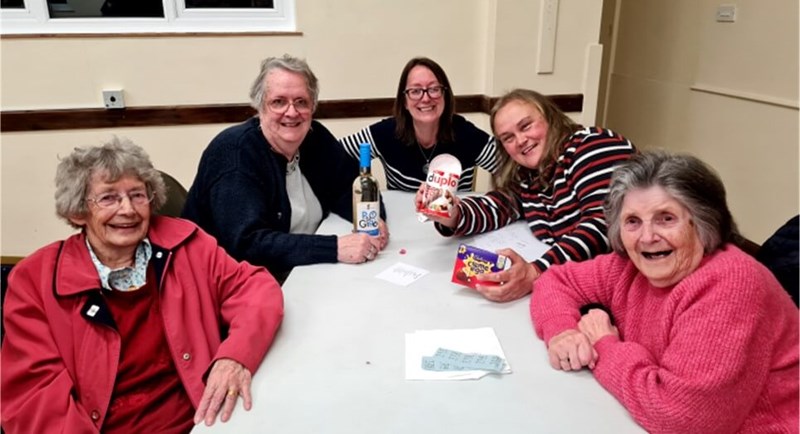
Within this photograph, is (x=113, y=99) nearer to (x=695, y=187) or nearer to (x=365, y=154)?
(x=365, y=154)

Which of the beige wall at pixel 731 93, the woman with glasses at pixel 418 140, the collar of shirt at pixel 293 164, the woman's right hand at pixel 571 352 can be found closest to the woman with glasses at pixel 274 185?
the collar of shirt at pixel 293 164

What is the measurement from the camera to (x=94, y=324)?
47.6 inches

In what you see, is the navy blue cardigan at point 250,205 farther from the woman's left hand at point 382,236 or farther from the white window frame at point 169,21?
the white window frame at point 169,21

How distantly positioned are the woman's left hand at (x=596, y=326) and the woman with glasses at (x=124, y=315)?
702 millimetres

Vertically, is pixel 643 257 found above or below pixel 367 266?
above

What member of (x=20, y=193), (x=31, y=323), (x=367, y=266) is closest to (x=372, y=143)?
(x=367, y=266)

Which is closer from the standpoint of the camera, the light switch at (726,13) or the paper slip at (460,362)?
the paper slip at (460,362)

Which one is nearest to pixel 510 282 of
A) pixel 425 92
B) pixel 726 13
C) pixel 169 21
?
pixel 425 92

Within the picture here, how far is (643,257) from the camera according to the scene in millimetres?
1076

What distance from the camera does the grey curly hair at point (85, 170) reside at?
127 cm

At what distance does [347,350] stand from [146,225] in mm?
606

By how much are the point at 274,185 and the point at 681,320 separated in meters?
1.28

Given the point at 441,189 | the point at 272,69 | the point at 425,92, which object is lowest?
the point at 441,189

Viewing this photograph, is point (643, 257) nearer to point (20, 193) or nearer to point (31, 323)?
point (31, 323)
